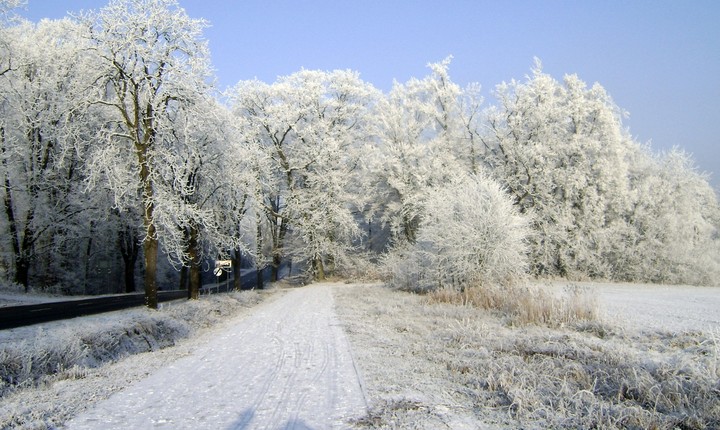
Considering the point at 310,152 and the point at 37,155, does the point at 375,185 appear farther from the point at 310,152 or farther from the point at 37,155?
the point at 37,155

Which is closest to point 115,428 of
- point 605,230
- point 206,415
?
point 206,415

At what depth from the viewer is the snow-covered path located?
551 centimetres

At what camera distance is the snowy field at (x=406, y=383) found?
5.46 meters

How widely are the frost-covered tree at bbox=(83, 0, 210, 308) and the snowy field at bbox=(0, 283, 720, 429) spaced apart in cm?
690

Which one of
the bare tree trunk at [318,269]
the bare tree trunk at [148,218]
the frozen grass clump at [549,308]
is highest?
the bare tree trunk at [148,218]

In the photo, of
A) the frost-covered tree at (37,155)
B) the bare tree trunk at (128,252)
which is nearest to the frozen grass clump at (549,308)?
the frost-covered tree at (37,155)

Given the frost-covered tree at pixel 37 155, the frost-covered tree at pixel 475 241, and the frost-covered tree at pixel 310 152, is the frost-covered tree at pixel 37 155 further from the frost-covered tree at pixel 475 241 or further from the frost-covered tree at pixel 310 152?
the frost-covered tree at pixel 475 241

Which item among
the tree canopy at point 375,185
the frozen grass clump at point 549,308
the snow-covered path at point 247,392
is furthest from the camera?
the tree canopy at point 375,185

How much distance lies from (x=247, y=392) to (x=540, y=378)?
4279 millimetres

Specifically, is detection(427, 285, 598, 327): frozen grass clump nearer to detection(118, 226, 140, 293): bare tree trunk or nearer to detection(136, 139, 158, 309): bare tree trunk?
detection(136, 139, 158, 309): bare tree trunk

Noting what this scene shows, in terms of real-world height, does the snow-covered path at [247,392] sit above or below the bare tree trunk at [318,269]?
below

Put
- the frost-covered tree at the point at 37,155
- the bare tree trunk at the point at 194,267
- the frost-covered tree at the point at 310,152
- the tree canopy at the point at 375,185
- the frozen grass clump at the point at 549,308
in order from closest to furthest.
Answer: the frozen grass clump at the point at 549,308 < the bare tree trunk at the point at 194,267 < the tree canopy at the point at 375,185 < the frost-covered tree at the point at 37,155 < the frost-covered tree at the point at 310,152

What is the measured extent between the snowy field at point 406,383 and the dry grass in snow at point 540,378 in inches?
1.0

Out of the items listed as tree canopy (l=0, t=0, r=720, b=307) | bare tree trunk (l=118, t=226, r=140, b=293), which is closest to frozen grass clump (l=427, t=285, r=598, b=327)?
tree canopy (l=0, t=0, r=720, b=307)
